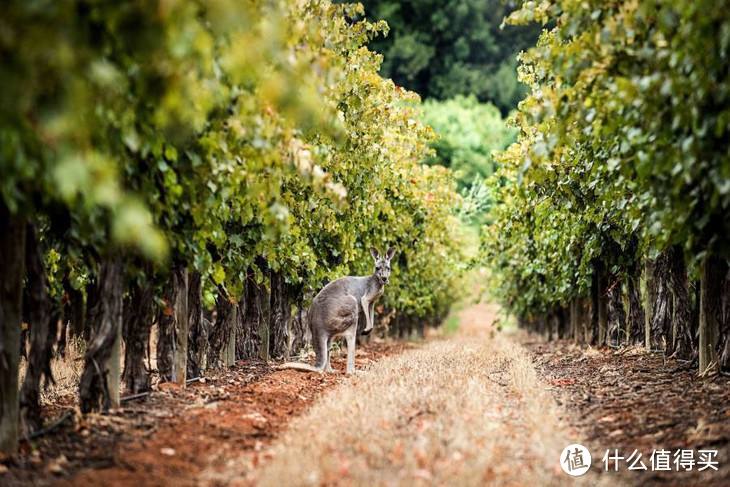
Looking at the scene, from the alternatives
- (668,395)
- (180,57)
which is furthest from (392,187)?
(180,57)

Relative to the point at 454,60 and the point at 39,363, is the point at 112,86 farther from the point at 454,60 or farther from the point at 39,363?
the point at 454,60

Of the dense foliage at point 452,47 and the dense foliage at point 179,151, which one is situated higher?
the dense foliage at point 452,47

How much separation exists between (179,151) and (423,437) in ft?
13.3

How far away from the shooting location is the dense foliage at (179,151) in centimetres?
538

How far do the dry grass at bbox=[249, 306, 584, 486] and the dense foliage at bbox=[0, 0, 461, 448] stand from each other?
90.1 inches

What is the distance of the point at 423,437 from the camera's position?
27.8 ft

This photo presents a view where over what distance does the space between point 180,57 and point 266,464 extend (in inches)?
137

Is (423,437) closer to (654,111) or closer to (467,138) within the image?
(654,111)

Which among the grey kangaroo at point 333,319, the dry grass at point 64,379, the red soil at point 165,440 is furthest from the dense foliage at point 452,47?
the red soil at point 165,440

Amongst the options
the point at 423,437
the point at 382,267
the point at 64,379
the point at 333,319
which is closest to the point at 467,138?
the point at 382,267

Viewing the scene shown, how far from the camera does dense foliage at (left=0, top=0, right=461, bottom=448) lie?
5379 millimetres

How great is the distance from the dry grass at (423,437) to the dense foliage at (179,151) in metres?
Result: 2.29

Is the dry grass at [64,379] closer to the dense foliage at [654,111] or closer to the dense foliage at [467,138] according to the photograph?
the dense foliage at [654,111]

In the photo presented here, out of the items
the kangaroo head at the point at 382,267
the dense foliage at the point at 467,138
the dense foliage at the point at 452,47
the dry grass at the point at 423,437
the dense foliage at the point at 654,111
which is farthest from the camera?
the dense foliage at the point at 452,47
